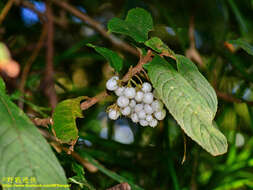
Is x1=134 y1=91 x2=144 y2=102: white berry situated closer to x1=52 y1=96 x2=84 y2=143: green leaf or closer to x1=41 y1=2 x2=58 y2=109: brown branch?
x1=52 y1=96 x2=84 y2=143: green leaf

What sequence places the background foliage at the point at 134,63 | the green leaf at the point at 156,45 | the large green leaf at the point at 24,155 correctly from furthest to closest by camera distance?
the background foliage at the point at 134,63 → the green leaf at the point at 156,45 → the large green leaf at the point at 24,155

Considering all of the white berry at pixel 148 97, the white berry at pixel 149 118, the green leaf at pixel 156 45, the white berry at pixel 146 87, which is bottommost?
the white berry at pixel 149 118

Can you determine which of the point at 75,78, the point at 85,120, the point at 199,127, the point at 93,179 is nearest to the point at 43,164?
the point at 199,127

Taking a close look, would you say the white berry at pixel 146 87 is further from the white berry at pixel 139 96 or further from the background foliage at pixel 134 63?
the background foliage at pixel 134 63

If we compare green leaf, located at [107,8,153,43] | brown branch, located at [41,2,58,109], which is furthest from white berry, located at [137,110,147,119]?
brown branch, located at [41,2,58,109]

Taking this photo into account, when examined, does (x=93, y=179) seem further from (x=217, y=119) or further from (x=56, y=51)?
(x=56, y=51)

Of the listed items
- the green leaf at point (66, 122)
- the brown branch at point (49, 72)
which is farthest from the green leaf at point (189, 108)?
the brown branch at point (49, 72)

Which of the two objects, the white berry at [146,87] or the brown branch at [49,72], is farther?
the brown branch at [49,72]
